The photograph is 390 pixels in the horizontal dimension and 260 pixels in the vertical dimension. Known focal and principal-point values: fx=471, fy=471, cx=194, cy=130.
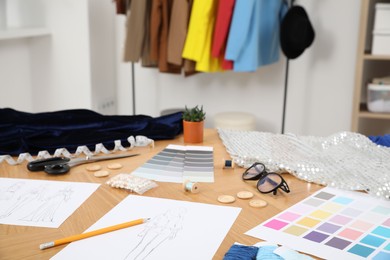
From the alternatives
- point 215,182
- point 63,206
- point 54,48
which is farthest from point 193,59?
point 63,206

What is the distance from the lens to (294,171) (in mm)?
1266

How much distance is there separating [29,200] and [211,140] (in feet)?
2.15

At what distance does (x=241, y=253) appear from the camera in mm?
862

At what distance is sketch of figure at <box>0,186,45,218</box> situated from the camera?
106cm

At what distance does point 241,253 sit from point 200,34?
198cm

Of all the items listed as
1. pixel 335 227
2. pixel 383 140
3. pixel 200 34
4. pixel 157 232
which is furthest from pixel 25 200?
pixel 200 34

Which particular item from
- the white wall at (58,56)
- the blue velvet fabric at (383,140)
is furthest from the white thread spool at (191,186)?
the white wall at (58,56)

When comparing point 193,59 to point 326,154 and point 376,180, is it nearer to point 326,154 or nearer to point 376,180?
point 326,154

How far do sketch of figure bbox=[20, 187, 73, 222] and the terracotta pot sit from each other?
468mm

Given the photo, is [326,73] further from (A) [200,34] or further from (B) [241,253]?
(B) [241,253]

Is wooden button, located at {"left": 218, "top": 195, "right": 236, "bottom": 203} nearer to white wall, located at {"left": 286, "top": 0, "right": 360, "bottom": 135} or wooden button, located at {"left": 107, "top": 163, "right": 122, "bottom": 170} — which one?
wooden button, located at {"left": 107, "top": 163, "right": 122, "bottom": 170}

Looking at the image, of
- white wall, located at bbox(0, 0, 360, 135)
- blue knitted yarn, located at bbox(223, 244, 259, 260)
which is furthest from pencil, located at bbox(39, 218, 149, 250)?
white wall, located at bbox(0, 0, 360, 135)

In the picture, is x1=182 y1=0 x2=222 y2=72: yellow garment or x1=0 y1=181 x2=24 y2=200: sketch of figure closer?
x1=0 y1=181 x2=24 y2=200: sketch of figure

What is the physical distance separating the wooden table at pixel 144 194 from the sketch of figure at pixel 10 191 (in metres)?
0.06
